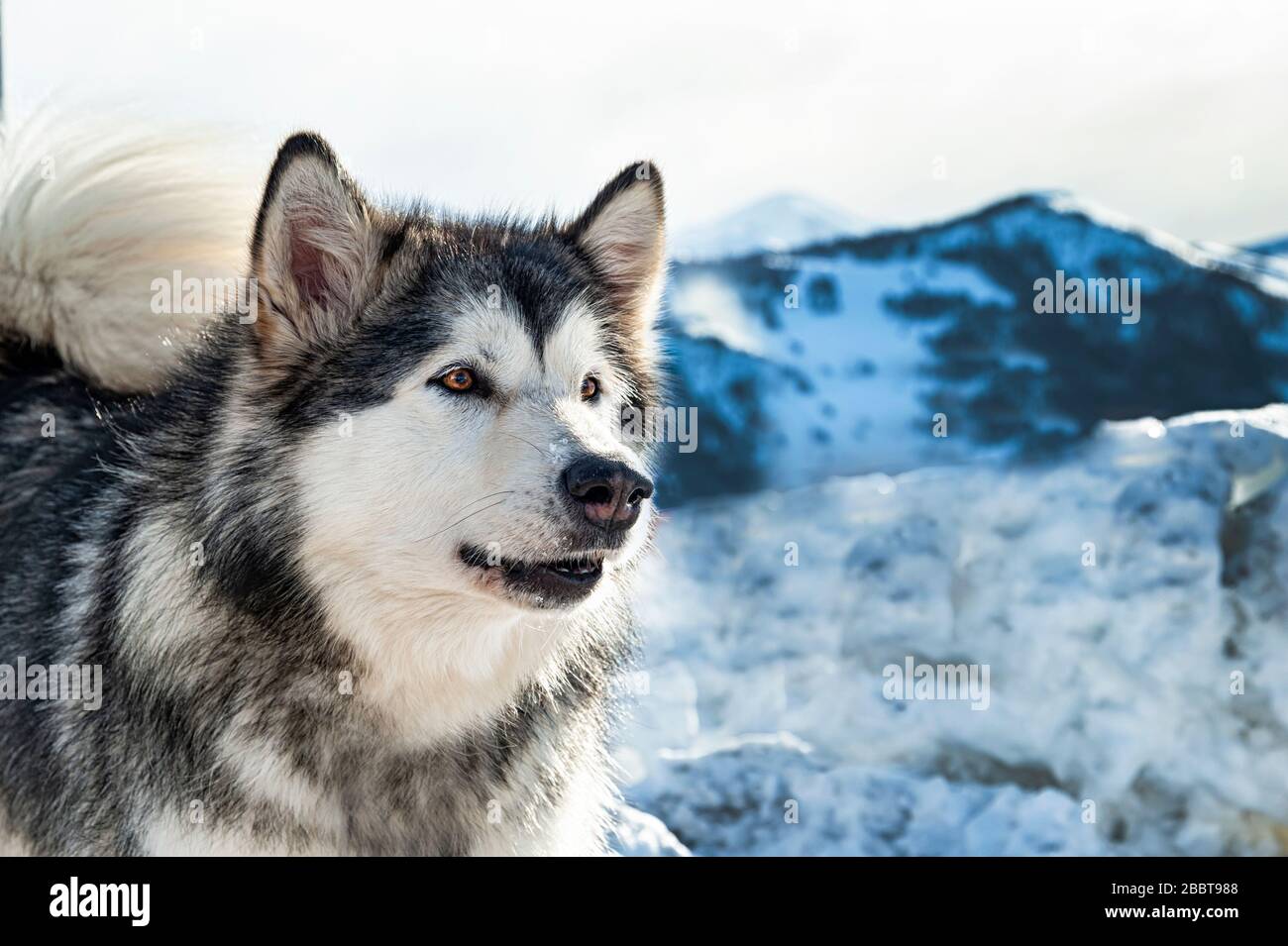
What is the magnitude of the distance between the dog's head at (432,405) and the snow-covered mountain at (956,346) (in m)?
3.07

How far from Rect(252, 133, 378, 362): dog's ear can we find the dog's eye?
29 centimetres

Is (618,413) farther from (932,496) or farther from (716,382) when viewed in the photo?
(716,382)

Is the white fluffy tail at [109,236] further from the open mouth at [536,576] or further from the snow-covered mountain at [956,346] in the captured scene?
the snow-covered mountain at [956,346]

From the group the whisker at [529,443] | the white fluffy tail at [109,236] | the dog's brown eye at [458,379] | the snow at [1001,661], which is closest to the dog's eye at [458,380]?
the dog's brown eye at [458,379]

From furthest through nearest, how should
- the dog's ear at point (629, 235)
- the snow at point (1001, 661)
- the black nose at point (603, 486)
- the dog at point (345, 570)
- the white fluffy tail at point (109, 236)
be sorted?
the snow at point (1001, 661)
the white fluffy tail at point (109, 236)
the dog's ear at point (629, 235)
the dog at point (345, 570)
the black nose at point (603, 486)

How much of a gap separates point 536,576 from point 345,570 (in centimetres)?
41

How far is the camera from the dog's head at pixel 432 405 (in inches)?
97.6

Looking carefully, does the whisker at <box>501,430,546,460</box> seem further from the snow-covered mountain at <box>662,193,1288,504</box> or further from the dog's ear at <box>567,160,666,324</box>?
the snow-covered mountain at <box>662,193,1288,504</box>

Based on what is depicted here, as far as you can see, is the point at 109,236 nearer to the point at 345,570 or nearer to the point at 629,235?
the point at 629,235

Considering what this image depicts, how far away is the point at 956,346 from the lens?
253 inches

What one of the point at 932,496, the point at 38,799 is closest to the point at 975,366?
the point at 932,496

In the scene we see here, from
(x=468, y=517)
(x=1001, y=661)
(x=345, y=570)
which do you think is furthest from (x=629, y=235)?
(x=1001, y=661)

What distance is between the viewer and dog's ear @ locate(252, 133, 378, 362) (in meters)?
2.60

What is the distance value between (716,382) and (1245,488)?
2.56 metres
